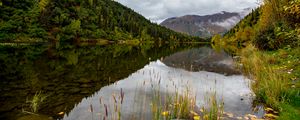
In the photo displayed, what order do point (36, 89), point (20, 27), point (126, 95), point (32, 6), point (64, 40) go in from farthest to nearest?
point (32, 6) < point (64, 40) < point (20, 27) < point (36, 89) < point (126, 95)

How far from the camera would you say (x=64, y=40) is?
14225cm

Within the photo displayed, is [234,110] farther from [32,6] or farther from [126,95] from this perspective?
[32,6]

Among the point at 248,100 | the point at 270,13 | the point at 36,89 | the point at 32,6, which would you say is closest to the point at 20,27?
the point at 32,6

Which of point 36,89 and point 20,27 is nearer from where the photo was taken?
point 36,89

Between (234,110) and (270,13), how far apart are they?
3849 centimetres

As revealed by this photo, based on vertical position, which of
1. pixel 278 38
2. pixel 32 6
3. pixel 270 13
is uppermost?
pixel 32 6

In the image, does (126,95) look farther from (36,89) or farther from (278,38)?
(278,38)

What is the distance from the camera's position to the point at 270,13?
46750mm

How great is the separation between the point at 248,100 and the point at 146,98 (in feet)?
18.2

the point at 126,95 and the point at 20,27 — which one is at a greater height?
the point at 20,27

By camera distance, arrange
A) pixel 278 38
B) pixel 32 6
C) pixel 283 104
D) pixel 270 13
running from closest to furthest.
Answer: pixel 283 104, pixel 278 38, pixel 270 13, pixel 32 6

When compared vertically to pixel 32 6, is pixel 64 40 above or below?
below

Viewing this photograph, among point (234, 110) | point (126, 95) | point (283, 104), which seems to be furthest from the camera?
point (126, 95)

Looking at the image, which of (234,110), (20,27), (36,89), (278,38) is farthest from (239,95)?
(20,27)
